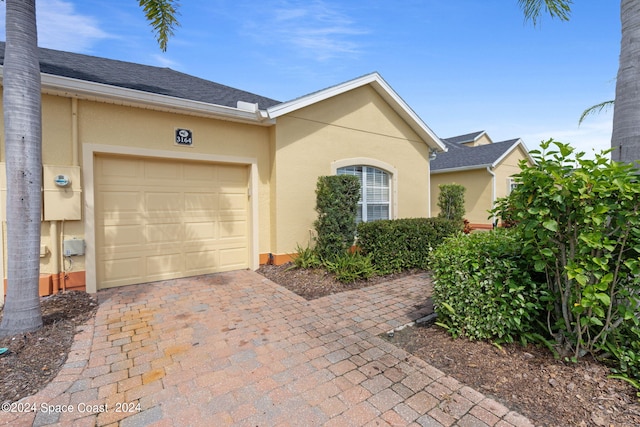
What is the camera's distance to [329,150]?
706 cm

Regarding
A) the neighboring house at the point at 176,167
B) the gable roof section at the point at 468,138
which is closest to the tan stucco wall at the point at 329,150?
the neighboring house at the point at 176,167

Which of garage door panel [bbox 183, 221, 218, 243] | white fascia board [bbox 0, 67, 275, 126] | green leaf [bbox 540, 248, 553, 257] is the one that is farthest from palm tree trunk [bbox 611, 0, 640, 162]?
garage door panel [bbox 183, 221, 218, 243]

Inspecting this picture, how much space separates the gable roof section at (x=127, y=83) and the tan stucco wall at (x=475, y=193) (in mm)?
10927

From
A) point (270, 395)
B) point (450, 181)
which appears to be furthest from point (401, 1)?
point (450, 181)

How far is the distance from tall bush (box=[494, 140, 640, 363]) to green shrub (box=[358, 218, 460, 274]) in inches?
124

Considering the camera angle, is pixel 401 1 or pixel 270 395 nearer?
pixel 270 395

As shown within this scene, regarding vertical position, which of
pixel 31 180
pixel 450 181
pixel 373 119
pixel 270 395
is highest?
pixel 373 119

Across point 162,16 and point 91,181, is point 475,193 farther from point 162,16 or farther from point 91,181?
point 91,181

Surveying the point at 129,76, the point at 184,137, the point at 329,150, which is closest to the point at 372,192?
the point at 329,150

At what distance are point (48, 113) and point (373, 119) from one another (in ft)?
22.7

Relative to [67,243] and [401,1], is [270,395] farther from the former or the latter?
[401,1]

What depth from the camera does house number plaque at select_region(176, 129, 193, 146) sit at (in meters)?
5.37

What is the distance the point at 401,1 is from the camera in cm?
583

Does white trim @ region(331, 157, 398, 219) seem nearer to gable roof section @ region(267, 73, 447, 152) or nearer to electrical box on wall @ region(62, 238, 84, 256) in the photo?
gable roof section @ region(267, 73, 447, 152)
